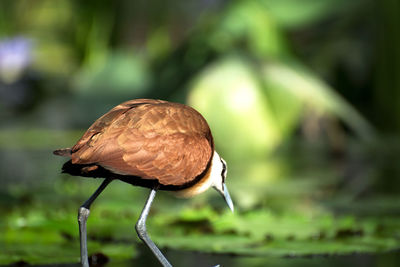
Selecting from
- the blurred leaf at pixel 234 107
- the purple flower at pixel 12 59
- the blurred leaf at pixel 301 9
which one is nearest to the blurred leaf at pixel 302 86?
the blurred leaf at pixel 234 107

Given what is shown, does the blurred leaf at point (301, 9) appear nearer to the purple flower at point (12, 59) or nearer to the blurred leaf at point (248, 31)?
the blurred leaf at point (248, 31)

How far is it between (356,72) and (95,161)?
608 centimetres

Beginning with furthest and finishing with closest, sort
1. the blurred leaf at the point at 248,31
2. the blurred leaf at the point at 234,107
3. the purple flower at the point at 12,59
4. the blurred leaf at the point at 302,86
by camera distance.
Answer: the purple flower at the point at 12,59 < the blurred leaf at the point at 248,31 < the blurred leaf at the point at 302,86 < the blurred leaf at the point at 234,107

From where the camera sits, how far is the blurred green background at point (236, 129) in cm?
193

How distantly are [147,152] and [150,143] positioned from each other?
0.06 feet

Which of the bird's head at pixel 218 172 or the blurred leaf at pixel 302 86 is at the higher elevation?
the bird's head at pixel 218 172

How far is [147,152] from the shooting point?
1333mm

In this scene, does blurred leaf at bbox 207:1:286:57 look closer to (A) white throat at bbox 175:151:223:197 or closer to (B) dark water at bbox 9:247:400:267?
(B) dark water at bbox 9:247:400:267

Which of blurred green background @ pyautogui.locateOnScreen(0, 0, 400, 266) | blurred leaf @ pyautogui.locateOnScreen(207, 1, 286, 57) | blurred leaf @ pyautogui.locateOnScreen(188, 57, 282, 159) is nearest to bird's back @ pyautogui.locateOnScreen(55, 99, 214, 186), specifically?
blurred green background @ pyautogui.locateOnScreen(0, 0, 400, 266)

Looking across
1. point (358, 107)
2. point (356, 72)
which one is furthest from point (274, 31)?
point (356, 72)

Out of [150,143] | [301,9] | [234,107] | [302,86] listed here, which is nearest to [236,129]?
[234,107]

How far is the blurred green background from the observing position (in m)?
1.93

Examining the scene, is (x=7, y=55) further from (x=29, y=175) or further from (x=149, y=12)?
(x=29, y=175)

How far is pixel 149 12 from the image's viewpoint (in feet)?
27.2
